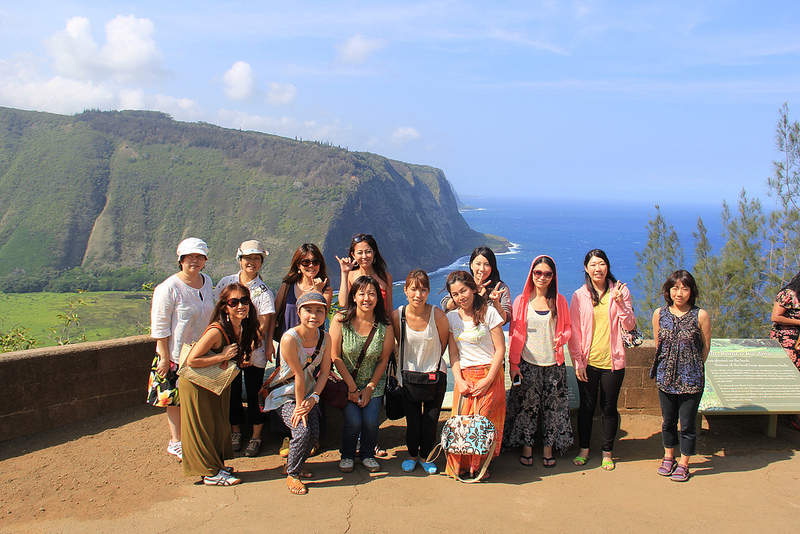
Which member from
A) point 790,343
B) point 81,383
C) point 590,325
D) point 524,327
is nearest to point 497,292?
point 524,327

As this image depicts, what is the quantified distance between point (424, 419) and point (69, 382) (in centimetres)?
288

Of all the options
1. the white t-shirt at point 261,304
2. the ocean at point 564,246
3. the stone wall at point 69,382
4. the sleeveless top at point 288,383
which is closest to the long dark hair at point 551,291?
the sleeveless top at point 288,383

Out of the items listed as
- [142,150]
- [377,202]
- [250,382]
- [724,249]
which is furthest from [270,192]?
[250,382]

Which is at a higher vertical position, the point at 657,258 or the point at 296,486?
the point at 657,258

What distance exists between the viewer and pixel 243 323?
12.6 ft

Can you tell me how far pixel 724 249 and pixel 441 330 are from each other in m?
9.66

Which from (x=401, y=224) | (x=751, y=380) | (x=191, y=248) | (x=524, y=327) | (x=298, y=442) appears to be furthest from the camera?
(x=401, y=224)

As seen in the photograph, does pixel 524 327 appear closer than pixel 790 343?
Yes

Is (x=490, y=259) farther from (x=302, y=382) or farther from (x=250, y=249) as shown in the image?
(x=250, y=249)

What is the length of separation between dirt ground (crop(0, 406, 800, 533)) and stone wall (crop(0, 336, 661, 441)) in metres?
0.16

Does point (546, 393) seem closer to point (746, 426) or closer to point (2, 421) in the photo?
point (746, 426)

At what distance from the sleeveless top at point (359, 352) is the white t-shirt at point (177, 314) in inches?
39.0

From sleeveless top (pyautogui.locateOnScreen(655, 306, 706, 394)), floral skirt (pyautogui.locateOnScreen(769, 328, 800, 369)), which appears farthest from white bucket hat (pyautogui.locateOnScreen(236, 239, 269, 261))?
floral skirt (pyautogui.locateOnScreen(769, 328, 800, 369))

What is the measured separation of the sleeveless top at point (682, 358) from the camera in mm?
3996
